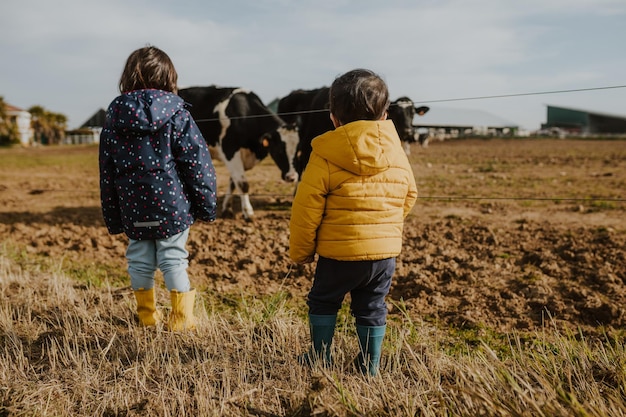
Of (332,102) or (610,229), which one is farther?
(610,229)

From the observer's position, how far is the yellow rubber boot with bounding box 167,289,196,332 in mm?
2939

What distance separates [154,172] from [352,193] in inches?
44.7

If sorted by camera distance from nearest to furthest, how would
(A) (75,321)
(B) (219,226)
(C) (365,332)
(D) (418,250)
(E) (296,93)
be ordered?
(C) (365,332)
(A) (75,321)
(D) (418,250)
(B) (219,226)
(E) (296,93)

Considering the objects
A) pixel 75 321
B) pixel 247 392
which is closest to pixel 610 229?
pixel 247 392

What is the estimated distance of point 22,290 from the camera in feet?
12.2

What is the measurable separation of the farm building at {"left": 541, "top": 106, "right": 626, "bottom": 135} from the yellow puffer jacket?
117ft

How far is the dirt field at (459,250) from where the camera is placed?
3604mm

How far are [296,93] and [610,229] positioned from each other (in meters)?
5.19

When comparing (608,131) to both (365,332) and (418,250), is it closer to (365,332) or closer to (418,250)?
(418,250)

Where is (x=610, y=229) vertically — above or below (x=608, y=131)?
below

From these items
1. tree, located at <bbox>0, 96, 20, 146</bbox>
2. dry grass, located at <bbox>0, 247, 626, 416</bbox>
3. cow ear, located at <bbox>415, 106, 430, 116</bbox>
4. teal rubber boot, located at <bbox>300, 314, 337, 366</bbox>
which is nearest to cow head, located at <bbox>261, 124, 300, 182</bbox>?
cow ear, located at <bbox>415, 106, 430, 116</bbox>

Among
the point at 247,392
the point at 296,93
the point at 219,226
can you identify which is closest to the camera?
the point at 247,392

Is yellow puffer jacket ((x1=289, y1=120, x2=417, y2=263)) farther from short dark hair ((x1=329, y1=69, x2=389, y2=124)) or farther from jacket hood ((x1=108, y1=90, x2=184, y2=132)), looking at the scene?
jacket hood ((x1=108, y1=90, x2=184, y2=132))

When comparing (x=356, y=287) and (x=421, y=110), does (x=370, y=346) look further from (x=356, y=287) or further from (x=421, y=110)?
(x=421, y=110)
